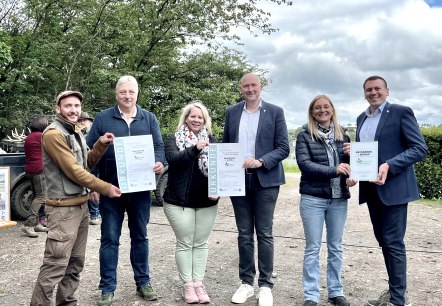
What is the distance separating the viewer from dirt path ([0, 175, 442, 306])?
15.6 feet

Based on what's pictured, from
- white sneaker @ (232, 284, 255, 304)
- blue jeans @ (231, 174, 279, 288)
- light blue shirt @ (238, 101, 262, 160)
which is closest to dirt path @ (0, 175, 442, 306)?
white sneaker @ (232, 284, 255, 304)

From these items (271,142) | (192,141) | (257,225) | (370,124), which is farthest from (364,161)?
(192,141)

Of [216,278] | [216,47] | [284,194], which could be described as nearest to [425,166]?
[284,194]

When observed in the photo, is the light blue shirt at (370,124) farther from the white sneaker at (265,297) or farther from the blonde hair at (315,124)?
the white sneaker at (265,297)

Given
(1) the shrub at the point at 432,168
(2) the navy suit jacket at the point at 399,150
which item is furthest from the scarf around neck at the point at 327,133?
(1) the shrub at the point at 432,168

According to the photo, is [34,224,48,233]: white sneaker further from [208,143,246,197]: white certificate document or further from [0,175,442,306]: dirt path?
[208,143,246,197]: white certificate document

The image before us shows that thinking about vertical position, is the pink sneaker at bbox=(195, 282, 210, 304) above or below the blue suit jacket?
below

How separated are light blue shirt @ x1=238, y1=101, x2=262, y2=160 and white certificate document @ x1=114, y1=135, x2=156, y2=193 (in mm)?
864

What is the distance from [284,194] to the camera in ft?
44.5

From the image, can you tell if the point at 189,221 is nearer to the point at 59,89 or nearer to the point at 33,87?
the point at 59,89

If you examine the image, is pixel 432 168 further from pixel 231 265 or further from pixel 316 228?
pixel 316 228

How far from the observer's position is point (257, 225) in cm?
442

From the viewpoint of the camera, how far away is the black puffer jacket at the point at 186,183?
14.1ft

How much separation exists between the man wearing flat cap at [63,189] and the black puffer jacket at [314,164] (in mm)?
1681
